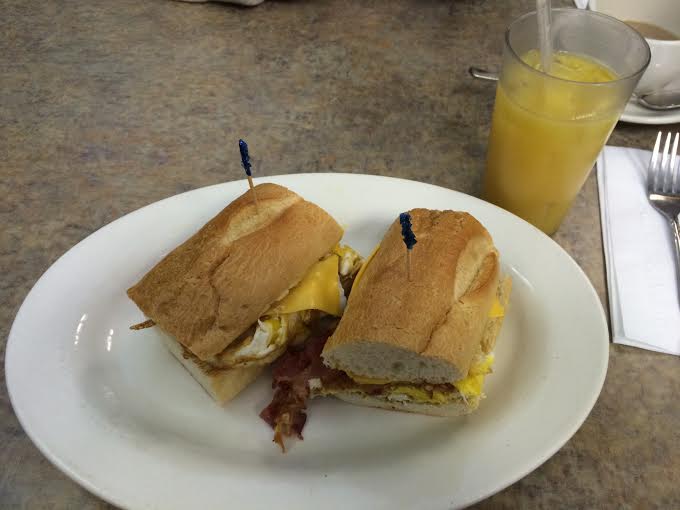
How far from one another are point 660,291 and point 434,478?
794 mm

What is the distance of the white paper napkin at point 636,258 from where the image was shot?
128 centimetres

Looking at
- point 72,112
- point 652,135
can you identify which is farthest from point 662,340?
point 72,112

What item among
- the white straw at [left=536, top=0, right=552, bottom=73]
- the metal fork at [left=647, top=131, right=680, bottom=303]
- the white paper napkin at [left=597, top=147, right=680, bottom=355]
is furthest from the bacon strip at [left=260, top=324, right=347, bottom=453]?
the metal fork at [left=647, top=131, right=680, bottom=303]

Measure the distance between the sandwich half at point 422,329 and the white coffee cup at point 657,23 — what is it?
96 centimetres

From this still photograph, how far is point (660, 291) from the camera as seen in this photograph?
135 centimetres

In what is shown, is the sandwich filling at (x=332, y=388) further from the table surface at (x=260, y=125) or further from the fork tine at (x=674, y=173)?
the fork tine at (x=674, y=173)

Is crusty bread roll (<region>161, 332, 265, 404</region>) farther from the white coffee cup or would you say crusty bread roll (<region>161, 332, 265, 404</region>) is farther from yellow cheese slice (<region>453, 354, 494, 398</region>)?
the white coffee cup

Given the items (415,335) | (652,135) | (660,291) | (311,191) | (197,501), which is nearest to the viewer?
(197,501)

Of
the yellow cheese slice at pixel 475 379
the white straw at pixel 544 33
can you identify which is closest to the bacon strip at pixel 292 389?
the yellow cheese slice at pixel 475 379

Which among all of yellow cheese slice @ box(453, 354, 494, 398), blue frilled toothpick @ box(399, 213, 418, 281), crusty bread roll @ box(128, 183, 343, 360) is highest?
blue frilled toothpick @ box(399, 213, 418, 281)

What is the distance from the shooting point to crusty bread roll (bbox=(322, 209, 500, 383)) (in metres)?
1.07

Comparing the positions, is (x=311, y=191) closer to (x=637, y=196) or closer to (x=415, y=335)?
(x=415, y=335)

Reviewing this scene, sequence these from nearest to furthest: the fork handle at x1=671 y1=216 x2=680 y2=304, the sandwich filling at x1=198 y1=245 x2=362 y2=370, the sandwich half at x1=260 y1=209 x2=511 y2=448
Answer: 1. the sandwich half at x1=260 y1=209 x2=511 y2=448
2. the sandwich filling at x1=198 y1=245 x2=362 y2=370
3. the fork handle at x1=671 y1=216 x2=680 y2=304

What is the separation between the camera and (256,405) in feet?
3.97
